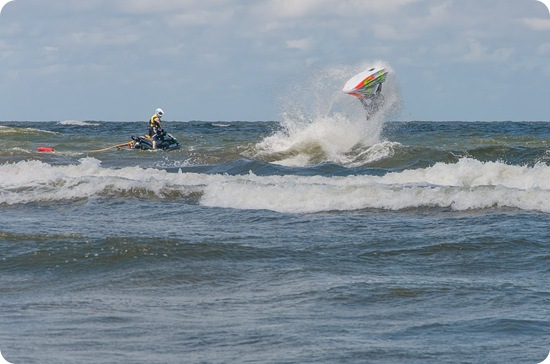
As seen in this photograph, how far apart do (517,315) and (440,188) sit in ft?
20.7

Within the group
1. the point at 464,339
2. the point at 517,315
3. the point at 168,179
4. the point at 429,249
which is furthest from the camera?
Result: the point at 168,179

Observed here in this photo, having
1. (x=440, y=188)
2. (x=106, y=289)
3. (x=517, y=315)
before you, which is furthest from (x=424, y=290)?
(x=440, y=188)

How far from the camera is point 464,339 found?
19.8ft

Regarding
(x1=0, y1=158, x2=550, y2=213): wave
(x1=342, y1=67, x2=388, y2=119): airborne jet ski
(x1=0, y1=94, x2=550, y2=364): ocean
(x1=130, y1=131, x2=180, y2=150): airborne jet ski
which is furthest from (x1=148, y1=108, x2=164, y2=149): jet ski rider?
(x1=0, y1=94, x2=550, y2=364): ocean

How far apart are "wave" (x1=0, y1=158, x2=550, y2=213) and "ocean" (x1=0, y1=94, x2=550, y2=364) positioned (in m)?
0.04

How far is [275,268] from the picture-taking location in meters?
8.46

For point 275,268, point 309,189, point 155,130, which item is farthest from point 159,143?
point 275,268

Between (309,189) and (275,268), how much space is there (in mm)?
4861

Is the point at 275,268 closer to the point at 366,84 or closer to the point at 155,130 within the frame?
the point at 366,84

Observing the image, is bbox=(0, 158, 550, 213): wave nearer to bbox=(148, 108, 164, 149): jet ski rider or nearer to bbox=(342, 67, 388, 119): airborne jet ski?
bbox=(342, 67, 388, 119): airborne jet ski

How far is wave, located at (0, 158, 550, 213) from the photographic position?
12.3 meters

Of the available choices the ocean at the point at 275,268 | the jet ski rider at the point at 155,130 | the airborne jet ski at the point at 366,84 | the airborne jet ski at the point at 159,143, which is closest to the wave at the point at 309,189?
the ocean at the point at 275,268

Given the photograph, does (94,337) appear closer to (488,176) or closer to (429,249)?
(429,249)

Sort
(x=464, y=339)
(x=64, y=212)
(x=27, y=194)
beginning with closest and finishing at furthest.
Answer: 1. (x=464, y=339)
2. (x=64, y=212)
3. (x=27, y=194)
